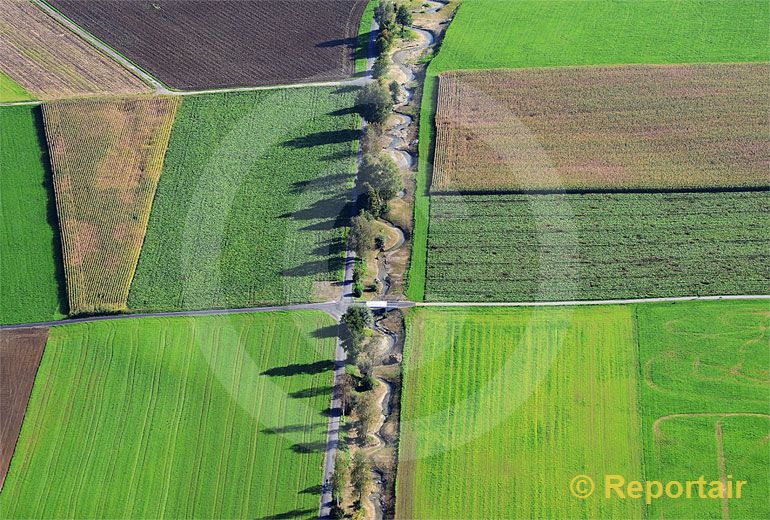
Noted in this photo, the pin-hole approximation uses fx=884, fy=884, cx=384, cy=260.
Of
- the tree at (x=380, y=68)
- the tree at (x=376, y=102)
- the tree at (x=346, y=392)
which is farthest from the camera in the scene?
the tree at (x=380, y=68)

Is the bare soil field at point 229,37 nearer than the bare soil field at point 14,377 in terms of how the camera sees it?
No

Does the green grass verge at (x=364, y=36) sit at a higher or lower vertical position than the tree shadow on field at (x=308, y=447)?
higher

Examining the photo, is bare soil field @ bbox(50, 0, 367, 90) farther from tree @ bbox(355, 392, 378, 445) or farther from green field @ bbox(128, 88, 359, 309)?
tree @ bbox(355, 392, 378, 445)

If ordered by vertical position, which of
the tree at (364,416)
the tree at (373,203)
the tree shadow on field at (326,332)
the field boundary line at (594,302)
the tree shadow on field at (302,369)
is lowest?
the tree at (364,416)

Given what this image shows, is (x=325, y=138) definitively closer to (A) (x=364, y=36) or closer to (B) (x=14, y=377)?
(A) (x=364, y=36)

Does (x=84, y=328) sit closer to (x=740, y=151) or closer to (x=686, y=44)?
(x=740, y=151)

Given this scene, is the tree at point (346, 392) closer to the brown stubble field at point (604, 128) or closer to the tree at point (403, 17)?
the brown stubble field at point (604, 128)
